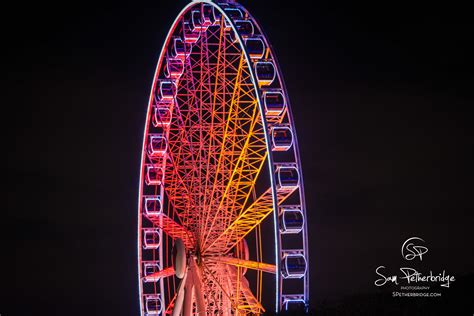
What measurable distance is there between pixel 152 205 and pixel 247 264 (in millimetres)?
8175

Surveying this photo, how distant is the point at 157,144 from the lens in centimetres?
5716

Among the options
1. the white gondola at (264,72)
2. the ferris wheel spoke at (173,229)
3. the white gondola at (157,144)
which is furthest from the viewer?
the white gondola at (157,144)

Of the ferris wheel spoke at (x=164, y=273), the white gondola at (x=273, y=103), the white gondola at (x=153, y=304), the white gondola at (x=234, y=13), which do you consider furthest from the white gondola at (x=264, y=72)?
the white gondola at (x=153, y=304)

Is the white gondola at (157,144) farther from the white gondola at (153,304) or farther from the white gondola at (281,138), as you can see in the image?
the white gondola at (281,138)

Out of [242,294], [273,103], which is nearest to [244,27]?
[273,103]

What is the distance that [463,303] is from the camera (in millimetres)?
42062

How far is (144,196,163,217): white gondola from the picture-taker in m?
57.0

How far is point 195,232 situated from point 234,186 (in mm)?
2438

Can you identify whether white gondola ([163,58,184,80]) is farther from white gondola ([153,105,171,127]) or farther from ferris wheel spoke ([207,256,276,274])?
ferris wheel spoke ([207,256,276,274])

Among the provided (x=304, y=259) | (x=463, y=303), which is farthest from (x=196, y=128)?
(x=463, y=303)

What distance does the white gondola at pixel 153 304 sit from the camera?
2285 inches

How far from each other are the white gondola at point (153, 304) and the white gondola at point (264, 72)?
1380 centimetres

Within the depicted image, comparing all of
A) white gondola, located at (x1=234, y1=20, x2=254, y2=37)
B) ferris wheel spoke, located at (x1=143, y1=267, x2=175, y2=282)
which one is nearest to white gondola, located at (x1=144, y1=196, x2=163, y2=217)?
ferris wheel spoke, located at (x1=143, y1=267, x2=175, y2=282)

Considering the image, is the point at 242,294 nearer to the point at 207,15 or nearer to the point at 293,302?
the point at 293,302
